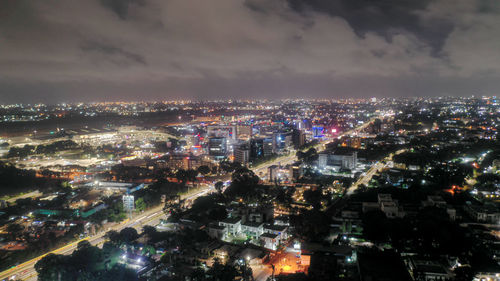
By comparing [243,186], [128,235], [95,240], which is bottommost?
[95,240]

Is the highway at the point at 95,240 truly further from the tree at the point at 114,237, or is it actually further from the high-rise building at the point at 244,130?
the high-rise building at the point at 244,130

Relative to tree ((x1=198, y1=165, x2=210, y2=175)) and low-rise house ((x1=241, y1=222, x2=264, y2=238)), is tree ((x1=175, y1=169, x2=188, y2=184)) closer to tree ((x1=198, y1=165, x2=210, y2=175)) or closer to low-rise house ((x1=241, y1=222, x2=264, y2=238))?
tree ((x1=198, y1=165, x2=210, y2=175))

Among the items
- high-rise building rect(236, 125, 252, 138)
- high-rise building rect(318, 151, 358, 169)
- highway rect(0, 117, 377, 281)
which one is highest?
high-rise building rect(236, 125, 252, 138)

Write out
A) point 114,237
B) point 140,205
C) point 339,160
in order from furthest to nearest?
point 339,160
point 140,205
point 114,237

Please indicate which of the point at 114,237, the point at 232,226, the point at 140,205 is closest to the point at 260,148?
the point at 140,205

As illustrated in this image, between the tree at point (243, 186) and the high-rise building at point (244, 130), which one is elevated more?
the high-rise building at point (244, 130)

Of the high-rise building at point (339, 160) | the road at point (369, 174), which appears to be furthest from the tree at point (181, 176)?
the road at point (369, 174)

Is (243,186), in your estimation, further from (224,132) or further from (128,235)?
(224,132)

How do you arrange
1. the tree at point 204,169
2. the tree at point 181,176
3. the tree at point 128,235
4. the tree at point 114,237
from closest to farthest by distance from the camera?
the tree at point 114,237, the tree at point 128,235, the tree at point 181,176, the tree at point 204,169

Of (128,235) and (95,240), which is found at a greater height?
(128,235)

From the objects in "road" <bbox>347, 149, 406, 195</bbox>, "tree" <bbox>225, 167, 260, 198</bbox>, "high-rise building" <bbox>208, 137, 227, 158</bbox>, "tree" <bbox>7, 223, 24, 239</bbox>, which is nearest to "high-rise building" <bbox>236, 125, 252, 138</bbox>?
"high-rise building" <bbox>208, 137, 227, 158</bbox>
